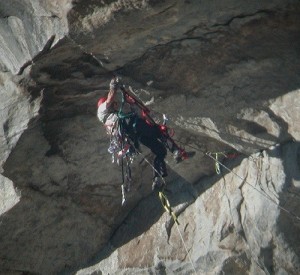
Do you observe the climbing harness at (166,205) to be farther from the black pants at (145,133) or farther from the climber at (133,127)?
the black pants at (145,133)

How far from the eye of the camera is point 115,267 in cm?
1163

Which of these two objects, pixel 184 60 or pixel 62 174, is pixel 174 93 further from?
pixel 62 174

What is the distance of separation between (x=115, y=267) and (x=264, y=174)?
3690 millimetres

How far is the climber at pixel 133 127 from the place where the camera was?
370 inches

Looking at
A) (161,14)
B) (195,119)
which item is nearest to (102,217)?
(195,119)

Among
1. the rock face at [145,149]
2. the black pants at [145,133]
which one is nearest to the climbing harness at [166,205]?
the rock face at [145,149]

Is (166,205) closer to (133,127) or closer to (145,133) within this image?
(145,133)

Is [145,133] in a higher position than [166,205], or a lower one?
higher

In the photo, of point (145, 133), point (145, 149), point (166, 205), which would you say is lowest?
point (166, 205)

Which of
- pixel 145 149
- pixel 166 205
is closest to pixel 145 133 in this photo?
pixel 145 149

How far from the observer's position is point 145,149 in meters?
11.3

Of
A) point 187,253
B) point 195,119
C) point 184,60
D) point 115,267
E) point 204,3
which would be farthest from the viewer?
point 115,267

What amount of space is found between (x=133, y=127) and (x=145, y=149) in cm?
158

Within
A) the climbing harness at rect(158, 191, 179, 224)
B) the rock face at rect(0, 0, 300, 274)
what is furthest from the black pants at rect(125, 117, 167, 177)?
the climbing harness at rect(158, 191, 179, 224)
